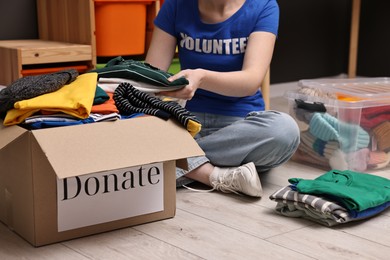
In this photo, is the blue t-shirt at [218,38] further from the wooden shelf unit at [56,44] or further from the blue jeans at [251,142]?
the wooden shelf unit at [56,44]

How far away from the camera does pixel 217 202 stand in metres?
1.54

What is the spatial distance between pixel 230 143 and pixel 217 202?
0.19 meters

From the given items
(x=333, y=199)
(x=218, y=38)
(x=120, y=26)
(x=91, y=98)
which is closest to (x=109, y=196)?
(x=91, y=98)

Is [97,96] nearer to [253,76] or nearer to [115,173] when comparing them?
[115,173]

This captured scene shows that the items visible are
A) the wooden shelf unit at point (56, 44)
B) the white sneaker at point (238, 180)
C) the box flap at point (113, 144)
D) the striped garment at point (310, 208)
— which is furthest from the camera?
the wooden shelf unit at point (56, 44)

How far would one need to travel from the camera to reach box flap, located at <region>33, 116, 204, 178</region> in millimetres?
1146

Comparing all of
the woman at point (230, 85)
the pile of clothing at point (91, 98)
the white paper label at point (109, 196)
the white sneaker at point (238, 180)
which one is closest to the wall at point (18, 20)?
the woman at point (230, 85)

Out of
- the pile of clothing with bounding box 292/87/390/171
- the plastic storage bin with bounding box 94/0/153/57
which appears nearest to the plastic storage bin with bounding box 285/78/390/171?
the pile of clothing with bounding box 292/87/390/171

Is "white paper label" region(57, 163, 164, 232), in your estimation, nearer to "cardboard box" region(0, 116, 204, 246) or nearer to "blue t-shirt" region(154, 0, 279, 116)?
"cardboard box" region(0, 116, 204, 246)

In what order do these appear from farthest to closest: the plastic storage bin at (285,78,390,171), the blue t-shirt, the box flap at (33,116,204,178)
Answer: the plastic storage bin at (285,78,390,171) < the blue t-shirt < the box flap at (33,116,204,178)

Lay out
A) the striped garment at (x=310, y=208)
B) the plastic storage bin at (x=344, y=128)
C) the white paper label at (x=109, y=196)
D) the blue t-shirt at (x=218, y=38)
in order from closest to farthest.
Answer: the white paper label at (x=109, y=196), the striped garment at (x=310, y=208), the blue t-shirt at (x=218, y=38), the plastic storage bin at (x=344, y=128)

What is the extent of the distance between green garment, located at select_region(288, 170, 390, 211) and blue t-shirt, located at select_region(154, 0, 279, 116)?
1.10ft

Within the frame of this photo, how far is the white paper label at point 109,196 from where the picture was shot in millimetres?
1256

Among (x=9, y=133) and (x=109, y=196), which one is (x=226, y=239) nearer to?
(x=109, y=196)
